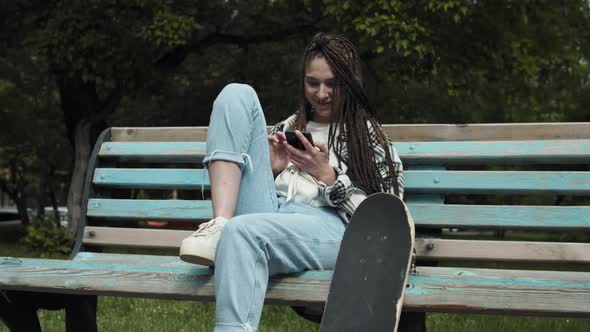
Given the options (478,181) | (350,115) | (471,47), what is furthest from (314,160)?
(471,47)

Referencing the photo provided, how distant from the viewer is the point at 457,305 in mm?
2379

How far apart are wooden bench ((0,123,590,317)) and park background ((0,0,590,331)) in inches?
285

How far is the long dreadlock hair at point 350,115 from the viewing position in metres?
3.19

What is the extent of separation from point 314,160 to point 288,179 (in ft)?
0.73

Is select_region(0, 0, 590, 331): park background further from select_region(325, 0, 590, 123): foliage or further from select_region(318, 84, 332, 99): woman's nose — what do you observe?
select_region(318, 84, 332, 99): woman's nose

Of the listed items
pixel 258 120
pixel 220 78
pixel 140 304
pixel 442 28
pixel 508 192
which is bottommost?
pixel 220 78

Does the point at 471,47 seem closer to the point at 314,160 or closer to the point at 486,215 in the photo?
the point at 486,215

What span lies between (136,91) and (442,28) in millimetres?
5388

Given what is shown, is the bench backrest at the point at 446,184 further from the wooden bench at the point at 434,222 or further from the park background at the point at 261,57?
the park background at the point at 261,57

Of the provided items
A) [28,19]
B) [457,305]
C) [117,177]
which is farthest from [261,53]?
[457,305]

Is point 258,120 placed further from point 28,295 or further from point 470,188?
point 28,295

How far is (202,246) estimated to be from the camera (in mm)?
2527

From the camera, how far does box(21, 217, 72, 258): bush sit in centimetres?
1448

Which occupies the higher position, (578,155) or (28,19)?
(578,155)
